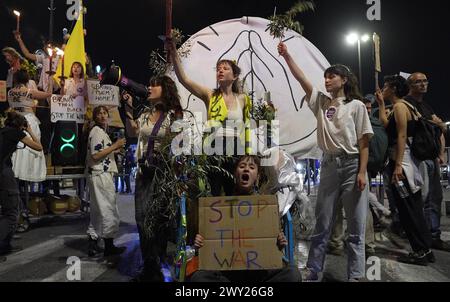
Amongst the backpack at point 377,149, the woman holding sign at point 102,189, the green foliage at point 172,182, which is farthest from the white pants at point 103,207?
the backpack at point 377,149

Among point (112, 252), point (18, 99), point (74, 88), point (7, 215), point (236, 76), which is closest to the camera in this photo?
point (236, 76)

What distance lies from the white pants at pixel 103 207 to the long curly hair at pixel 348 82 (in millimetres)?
2814

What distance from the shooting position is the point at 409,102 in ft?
16.1

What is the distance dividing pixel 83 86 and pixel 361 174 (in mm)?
4757

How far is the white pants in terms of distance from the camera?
15.0ft

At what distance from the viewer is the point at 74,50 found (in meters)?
8.30

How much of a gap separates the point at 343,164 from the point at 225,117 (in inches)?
42.7

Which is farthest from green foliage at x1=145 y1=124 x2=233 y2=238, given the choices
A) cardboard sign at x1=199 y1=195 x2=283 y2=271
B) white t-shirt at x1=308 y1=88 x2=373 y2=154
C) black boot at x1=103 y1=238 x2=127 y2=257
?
black boot at x1=103 y1=238 x2=127 y2=257

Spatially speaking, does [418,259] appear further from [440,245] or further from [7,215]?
[7,215]

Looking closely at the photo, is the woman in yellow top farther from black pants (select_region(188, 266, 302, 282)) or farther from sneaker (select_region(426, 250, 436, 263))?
sneaker (select_region(426, 250, 436, 263))

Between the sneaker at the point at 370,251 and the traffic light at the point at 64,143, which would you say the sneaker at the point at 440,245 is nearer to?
the sneaker at the point at 370,251

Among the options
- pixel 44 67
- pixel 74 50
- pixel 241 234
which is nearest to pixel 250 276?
pixel 241 234

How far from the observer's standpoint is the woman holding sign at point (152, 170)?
3422 mm
